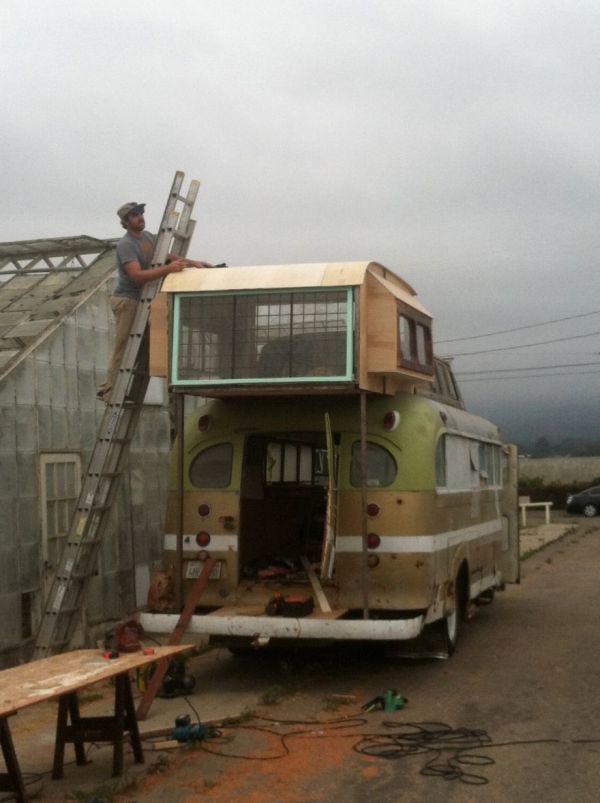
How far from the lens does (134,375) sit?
1101 cm

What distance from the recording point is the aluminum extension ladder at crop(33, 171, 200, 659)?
34.6 ft

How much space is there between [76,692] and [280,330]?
3786mm

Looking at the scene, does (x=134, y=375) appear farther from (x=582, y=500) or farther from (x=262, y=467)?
(x=582, y=500)

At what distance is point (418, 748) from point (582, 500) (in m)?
37.7

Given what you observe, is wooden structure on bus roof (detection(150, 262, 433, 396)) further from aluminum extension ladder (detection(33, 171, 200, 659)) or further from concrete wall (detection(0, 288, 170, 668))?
concrete wall (detection(0, 288, 170, 668))

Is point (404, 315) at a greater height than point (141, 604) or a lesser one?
greater

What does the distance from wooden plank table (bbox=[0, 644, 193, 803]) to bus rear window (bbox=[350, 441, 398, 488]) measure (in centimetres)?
285

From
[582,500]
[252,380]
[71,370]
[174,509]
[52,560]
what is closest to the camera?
[252,380]

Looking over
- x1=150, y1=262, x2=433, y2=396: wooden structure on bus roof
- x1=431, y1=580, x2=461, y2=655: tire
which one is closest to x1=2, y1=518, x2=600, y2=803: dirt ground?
x1=431, y1=580, x2=461, y2=655: tire

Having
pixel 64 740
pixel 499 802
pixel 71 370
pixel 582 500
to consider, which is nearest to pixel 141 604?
pixel 71 370

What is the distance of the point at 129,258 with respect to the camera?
11.0 metres

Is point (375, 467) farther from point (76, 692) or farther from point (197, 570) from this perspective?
point (76, 692)

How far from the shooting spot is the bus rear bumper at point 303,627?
951 centimetres

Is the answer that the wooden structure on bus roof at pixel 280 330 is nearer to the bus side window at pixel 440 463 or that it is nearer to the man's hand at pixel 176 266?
the man's hand at pixel 176 266
